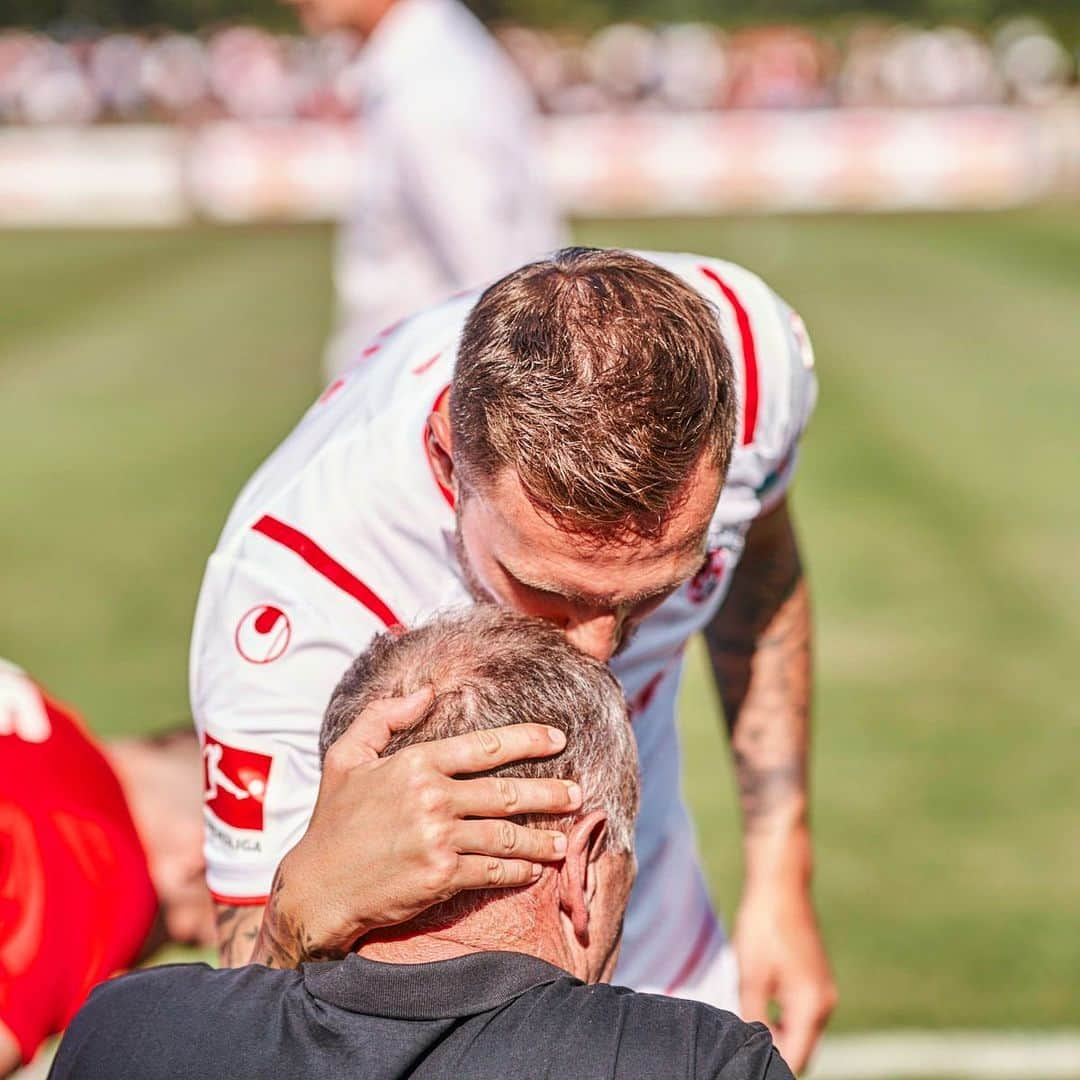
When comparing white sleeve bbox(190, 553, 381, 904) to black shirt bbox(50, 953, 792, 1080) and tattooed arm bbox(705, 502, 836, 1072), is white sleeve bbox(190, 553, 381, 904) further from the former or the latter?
tattooed arm bbox(705, 502, 836, 1072)

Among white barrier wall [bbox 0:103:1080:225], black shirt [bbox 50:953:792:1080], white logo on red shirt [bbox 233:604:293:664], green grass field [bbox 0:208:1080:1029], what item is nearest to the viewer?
black shirt [bbox 50:953:792:1080]

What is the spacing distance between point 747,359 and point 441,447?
2.06ft

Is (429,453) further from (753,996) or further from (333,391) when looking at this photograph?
(753,996)

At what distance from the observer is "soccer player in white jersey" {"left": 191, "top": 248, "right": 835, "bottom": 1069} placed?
215 centimetres

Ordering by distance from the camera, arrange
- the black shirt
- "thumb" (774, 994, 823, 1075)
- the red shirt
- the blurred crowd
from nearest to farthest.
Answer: the black shirt < the red shirt < "thumb" (774, 994, 823, 1075) < the blurred crowd

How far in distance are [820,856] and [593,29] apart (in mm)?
45187

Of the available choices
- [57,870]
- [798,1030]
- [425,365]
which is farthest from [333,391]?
[798,1030]

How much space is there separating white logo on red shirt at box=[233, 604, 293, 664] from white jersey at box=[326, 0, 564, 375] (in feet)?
10.7

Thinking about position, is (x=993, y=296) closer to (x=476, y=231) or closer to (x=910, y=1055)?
(x=476, y=231)

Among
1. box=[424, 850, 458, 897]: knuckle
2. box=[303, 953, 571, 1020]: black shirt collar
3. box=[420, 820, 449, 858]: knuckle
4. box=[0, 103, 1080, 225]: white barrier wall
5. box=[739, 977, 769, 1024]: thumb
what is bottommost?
box=[0, 103, 1080, 225]: white barrier wall

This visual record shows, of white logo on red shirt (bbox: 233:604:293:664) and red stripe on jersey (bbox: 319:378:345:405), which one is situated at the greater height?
red stripe on jersey (bbox: 319:378:345:405)

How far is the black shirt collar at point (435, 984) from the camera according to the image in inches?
75.1

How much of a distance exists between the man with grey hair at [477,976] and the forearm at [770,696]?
4.50ft

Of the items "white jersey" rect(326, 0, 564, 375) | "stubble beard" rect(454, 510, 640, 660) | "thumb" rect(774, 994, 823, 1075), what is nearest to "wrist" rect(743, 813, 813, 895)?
"thumb" rect(774, 994, 823, 1075)
